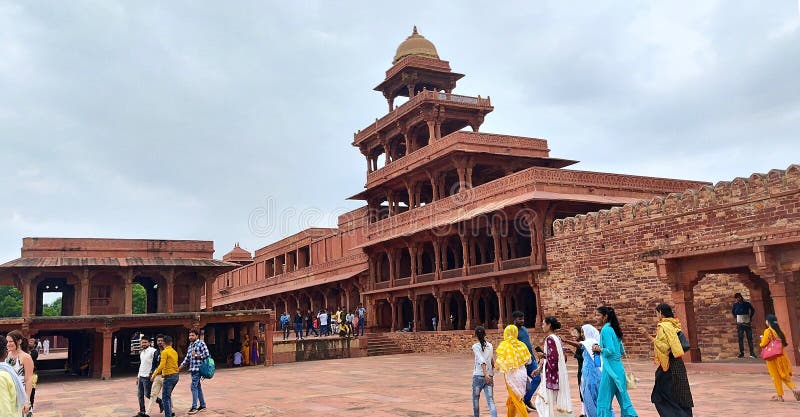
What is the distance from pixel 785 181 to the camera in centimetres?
1409

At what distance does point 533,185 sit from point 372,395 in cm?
1179

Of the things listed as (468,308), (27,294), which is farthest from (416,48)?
(27,294)

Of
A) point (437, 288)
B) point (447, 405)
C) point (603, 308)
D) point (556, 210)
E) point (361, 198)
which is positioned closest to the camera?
point (603, 308)

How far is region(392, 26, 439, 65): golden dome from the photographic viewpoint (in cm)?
3656

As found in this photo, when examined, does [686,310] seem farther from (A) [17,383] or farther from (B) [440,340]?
(B) [440,340]

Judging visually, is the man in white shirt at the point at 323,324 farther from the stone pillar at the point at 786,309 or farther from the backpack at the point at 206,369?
the stone pillar at the point at 786,309

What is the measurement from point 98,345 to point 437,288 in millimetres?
13575

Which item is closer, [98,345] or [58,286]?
[98,345]

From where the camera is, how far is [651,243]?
701 inches

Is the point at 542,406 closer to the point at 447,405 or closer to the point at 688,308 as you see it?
the point at 447,405

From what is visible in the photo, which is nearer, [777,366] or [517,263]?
[777,366]

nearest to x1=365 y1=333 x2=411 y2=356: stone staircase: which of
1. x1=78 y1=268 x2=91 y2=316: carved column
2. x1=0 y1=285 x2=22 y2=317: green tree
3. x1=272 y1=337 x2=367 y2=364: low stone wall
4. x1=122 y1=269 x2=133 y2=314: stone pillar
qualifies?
x1=272 y1=337 x2=367 y2=364: low stone wall

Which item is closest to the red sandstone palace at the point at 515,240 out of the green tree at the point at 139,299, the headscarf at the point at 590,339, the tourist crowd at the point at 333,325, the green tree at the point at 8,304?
the tourist crowd at the point at 333,325

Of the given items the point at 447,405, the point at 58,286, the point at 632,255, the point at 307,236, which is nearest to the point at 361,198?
the point at 307,236
